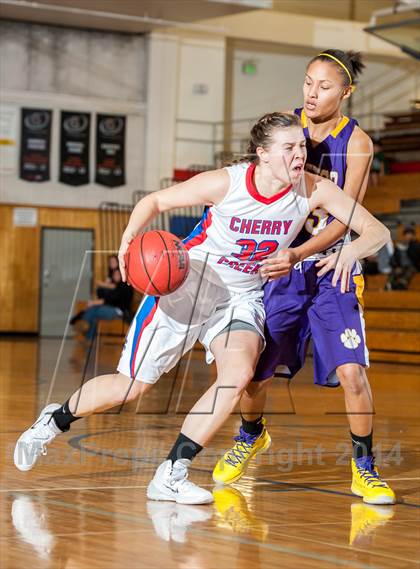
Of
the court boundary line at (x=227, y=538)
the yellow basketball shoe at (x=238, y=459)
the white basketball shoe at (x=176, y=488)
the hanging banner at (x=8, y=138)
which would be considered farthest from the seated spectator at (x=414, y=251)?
the court boundary line at (x=227, y=538)

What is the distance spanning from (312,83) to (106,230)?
50.9ft

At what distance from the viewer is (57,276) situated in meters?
19.5

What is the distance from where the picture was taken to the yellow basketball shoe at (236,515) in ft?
10.7

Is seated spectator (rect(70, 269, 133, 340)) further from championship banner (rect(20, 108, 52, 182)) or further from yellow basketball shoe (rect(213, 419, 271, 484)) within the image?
yellow basketball shoe (rect(213, 419, 271, 484))

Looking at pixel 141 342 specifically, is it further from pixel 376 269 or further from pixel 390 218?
pixel 390 218

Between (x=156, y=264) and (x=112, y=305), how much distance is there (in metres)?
12.9

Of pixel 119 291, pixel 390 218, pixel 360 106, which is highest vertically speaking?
pixel 360 106

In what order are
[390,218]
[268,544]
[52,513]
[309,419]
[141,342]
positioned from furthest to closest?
[390,218] → [309,419] → [141,342] → [52,513] → [268,544]

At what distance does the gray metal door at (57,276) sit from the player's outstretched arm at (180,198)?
51.6 ft

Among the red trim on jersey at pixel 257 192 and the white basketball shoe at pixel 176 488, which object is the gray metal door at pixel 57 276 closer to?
the red trim on jersey at pixel 257 192

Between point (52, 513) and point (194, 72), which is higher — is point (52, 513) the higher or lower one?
the lower one

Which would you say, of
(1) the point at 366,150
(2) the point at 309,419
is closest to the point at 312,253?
(1) the point at 366,150

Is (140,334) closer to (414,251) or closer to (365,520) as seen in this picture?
(365,520)

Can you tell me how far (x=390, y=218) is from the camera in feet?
57.1
